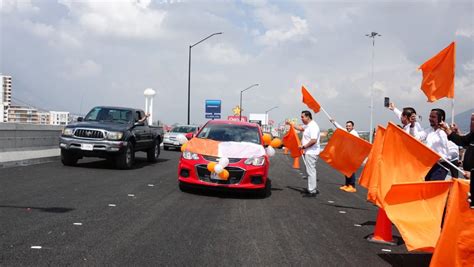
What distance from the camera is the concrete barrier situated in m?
14.2

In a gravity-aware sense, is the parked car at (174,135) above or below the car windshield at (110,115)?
below

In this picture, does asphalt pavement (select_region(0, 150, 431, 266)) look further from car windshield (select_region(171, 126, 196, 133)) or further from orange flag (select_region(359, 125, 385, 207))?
car windshield (select_region(171, 126, 196, 133))

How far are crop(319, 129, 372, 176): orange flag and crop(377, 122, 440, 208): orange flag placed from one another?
2628 mm

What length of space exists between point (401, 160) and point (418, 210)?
2.89 feet

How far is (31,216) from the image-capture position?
6.20 meters

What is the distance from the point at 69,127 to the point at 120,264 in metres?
9.38

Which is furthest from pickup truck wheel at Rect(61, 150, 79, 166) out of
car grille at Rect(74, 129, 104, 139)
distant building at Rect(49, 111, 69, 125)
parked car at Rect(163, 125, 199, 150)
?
distant building at Rect(49, 111, 69, 125)

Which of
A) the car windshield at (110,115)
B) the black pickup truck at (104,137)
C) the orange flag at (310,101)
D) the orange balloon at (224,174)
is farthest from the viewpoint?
the car windshield at (110,115)

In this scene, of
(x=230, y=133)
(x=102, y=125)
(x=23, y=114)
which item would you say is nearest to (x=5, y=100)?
(x=23, y=114)

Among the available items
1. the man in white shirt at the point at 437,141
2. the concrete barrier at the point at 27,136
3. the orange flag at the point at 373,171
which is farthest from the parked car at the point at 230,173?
the concrete barrier at the point at 27,136

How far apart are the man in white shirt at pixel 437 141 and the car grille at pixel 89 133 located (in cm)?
889

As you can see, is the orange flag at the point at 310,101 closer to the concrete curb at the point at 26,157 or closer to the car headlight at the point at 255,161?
the car headlight at the point at 255,161

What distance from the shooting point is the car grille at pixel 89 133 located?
41.8 ft

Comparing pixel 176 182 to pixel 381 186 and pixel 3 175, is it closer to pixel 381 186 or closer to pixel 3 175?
pixel 3 175
